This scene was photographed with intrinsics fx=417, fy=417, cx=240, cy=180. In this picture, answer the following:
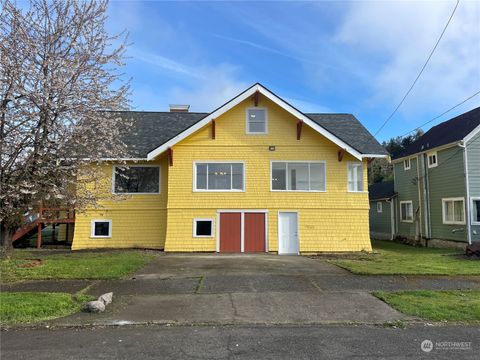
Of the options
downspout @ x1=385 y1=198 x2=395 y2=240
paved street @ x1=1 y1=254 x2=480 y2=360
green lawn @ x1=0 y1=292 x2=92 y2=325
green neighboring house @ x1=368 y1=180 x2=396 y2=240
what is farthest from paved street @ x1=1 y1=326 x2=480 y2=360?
green neighboring house @ x1=368 y1=180 x2=396 y2=240

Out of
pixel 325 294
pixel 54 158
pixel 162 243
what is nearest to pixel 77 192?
pixel 54 158

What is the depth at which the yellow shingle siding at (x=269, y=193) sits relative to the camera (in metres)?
19.1

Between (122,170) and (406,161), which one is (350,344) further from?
(406,161)

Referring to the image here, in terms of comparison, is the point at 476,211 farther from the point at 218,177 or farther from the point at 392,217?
the point at 218,177

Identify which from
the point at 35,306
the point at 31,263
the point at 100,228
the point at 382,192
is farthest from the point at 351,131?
the point at 35,306

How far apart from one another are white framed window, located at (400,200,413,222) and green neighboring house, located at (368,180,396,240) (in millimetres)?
1039

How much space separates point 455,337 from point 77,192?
12765mm

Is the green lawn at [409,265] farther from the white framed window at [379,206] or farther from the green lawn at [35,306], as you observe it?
the white framed window at [379,206]

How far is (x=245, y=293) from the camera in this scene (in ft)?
31.3

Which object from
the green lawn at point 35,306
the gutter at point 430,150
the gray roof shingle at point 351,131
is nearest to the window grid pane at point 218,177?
the gray roof shingle at point 351,131

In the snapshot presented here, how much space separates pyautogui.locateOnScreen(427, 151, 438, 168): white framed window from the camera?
939 inches

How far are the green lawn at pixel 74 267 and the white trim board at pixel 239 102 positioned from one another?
523 cm

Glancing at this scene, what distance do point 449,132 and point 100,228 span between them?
1966 centimetres

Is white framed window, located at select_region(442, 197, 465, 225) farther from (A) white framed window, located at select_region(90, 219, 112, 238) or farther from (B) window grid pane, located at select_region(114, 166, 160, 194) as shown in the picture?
(A) white framed window, located at select_region(90, 219, 112, 238)
